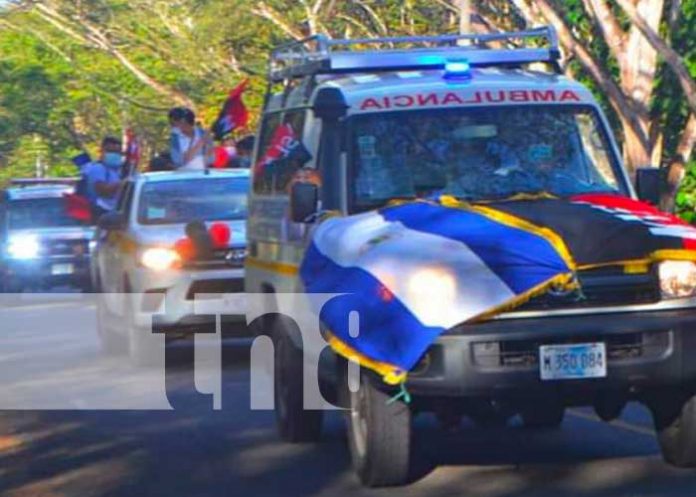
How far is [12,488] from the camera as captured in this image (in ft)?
33.4

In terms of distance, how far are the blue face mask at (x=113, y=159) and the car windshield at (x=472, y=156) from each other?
14.2 metres

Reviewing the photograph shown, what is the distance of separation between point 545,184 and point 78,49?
39682 mm

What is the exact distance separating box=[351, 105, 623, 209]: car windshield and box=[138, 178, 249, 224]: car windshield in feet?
20.5

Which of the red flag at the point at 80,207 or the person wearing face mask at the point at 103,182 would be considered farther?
the red flag at the point at 80,207

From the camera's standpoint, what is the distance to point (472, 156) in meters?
10.8

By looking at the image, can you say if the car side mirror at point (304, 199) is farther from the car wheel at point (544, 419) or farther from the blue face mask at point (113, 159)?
the blue face mask at point (113, 159)

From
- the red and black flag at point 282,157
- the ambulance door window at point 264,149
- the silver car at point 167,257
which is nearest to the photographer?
the red and black flag at point 282,157

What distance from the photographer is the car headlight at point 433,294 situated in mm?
9008

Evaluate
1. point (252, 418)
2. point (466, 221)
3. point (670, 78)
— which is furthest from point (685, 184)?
point (466, 221)

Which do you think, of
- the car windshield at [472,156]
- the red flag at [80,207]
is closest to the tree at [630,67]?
the red flag at [80,207]

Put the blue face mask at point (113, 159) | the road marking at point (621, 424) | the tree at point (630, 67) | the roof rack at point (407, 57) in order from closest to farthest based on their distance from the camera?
1. the roof rack at point (407, 57)
2. the road marking at point (621, 424)
3. the tree at point (630, 67)
4. the blue face mask at point (113, 159)

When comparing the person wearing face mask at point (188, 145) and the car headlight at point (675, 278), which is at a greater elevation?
the person wearing face mask at point (188, 145)

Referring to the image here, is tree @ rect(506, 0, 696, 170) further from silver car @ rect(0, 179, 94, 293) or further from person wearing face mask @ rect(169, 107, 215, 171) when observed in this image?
silver car @ rect(0, 179, 94, 293)

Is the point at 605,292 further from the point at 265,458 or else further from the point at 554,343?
the point at 265,458
